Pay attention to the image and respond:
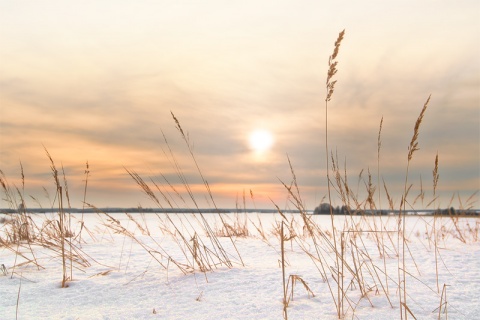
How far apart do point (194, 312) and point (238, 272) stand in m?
0.64

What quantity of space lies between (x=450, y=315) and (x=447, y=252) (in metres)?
1.73

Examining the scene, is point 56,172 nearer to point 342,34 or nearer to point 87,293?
point 87,293

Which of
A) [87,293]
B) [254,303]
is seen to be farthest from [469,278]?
[87,293]

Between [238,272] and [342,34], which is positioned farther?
[238,272]

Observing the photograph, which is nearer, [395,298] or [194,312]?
[194,312]

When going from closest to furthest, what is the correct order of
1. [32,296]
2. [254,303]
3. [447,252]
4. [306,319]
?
[306,319], [254,303], [32,296], [447,252]

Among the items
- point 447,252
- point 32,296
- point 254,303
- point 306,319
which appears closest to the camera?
point 306,319

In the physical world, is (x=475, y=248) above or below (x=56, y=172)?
below

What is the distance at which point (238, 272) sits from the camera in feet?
7.59

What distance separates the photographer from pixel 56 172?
221cm

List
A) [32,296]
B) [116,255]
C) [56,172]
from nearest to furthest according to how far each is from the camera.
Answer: [32,296], [56,172], [116,255]

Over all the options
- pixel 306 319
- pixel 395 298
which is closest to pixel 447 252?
pixel 395 298

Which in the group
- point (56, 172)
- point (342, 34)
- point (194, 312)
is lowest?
point (194, 312)

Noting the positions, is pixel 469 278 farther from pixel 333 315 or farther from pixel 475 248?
pixel 475 248
